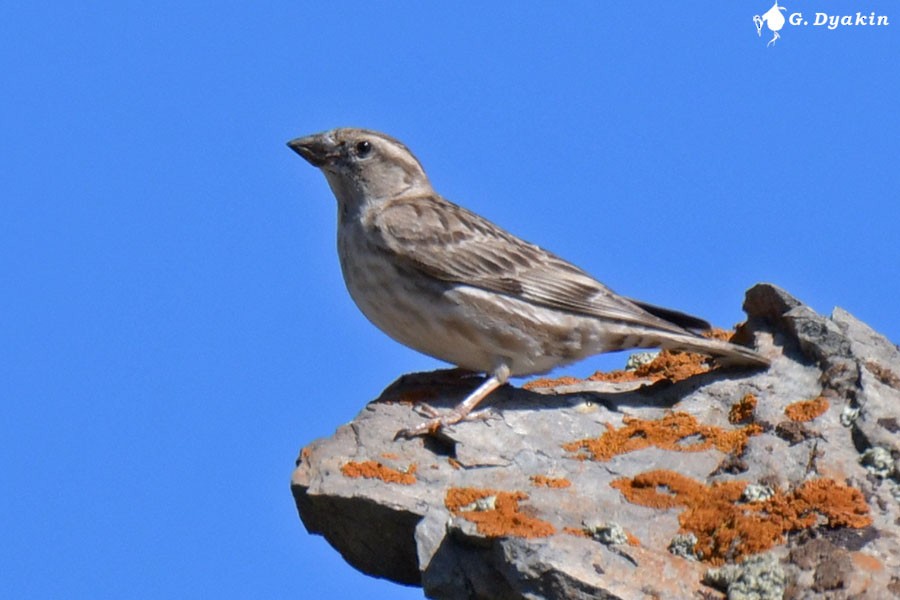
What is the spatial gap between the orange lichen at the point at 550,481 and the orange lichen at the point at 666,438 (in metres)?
0.40

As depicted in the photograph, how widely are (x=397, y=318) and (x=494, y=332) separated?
57 centimetres

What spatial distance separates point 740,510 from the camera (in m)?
8.29

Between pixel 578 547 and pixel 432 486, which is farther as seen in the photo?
pixel 432 486

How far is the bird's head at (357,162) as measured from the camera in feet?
36.8

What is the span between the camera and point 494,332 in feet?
34.0

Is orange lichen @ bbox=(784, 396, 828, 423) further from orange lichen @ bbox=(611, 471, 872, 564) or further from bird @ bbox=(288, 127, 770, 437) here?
orange lichen @ bbox=(611, 471, 872, 564)

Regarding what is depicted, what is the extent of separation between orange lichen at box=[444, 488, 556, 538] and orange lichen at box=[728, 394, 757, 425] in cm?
164

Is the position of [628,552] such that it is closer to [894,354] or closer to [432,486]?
[432,486]

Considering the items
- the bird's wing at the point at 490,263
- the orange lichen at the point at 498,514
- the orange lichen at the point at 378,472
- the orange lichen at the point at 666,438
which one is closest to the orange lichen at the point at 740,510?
the orange lichen at the point at 666,438

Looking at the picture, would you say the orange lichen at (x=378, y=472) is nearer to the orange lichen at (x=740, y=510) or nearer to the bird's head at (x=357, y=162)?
the orange lichen at (x=740, y=510)

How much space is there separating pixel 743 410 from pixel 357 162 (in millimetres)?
3184

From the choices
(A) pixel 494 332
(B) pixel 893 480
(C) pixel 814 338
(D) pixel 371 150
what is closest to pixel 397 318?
(A) pixel 494 332

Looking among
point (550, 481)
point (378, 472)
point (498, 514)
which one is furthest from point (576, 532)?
point (378, 472)

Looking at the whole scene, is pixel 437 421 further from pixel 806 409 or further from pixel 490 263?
pixel 806 409
